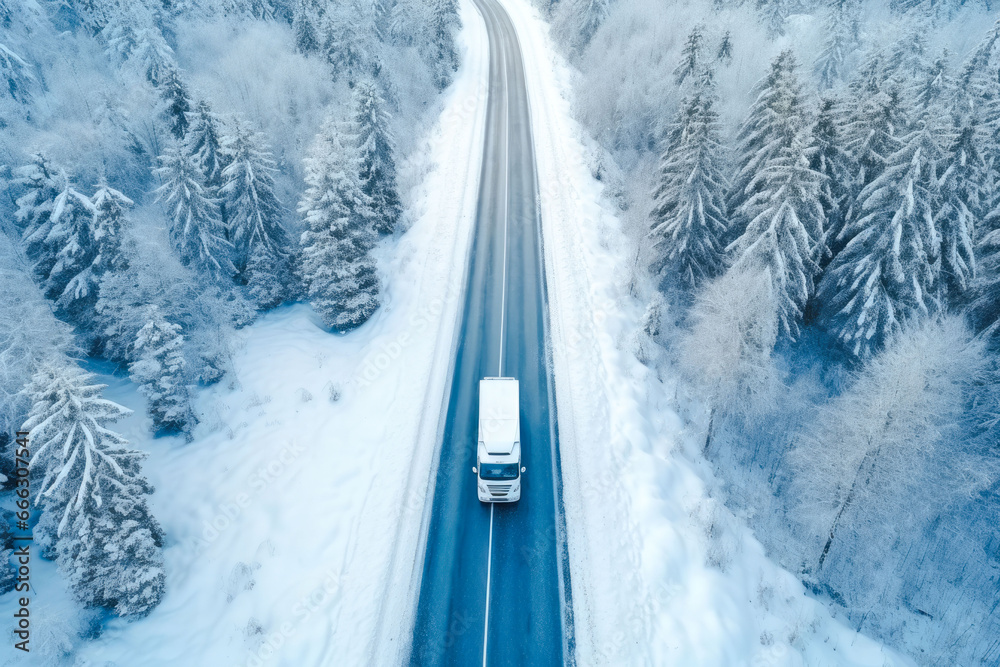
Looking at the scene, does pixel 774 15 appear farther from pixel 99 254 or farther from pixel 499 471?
pixel 99 254

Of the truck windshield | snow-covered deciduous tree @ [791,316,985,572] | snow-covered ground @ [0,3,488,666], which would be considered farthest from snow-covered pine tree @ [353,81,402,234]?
snow-covered deciduous tree @ [791,316,985,572]

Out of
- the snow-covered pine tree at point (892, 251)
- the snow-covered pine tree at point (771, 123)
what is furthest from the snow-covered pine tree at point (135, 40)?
the snow-covered pine tree at point (892, 251)

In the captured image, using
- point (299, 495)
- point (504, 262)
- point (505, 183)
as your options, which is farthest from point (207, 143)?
point (299, 495)

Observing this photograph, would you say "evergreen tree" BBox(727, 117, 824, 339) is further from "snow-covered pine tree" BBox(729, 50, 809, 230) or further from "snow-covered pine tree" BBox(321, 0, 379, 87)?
"snow-covered pine tree" BBox(321, 0, 379, 87)

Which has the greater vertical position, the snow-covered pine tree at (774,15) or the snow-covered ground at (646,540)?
the snow-covered pine tree at (774,15)

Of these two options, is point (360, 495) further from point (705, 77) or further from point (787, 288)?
point (705, 77)

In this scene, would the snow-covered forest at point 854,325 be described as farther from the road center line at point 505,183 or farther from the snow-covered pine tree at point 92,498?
the snow-covered pine tree at point 92,498
